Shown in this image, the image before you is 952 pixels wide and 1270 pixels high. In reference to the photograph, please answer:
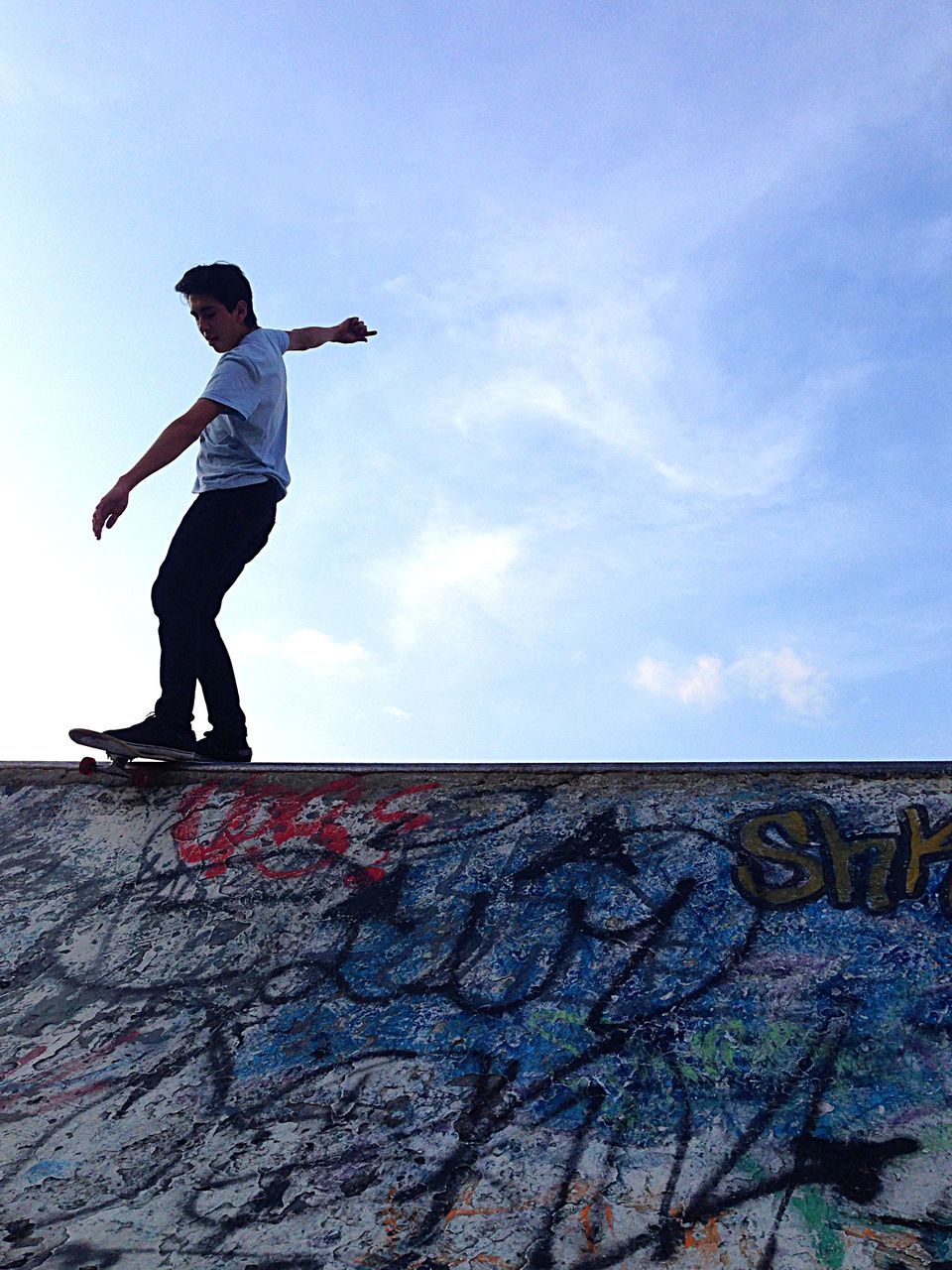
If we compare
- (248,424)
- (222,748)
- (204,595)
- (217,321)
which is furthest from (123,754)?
(217,321)

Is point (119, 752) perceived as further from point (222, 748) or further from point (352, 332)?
point (352, 332)

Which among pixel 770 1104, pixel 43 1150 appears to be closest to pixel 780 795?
pixel 770 1104

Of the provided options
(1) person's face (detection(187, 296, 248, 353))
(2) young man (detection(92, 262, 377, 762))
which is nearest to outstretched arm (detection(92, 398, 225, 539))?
(2) young man (detection(92, 262, 377, 762))

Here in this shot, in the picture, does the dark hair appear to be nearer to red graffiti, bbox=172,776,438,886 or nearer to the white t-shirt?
the white t-shirt

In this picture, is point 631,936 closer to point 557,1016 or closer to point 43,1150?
point 557,1016

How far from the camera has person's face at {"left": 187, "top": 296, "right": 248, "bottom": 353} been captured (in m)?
3.67

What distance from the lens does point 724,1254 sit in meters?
1.39

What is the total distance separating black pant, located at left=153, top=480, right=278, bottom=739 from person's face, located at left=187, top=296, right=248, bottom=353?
0.59 m

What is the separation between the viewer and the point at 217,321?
3.69 meters

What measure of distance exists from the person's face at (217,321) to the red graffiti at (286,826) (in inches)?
69.6

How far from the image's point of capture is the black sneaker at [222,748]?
11.9 feet

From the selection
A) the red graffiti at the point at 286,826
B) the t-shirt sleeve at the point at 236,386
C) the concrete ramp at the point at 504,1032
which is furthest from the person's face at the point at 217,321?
the concrete ramp at the point at 504,1032

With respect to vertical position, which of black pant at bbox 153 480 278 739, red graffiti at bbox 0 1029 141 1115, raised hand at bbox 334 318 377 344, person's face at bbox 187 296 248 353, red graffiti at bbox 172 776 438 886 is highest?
raised hand at bbox 334 318 377 344

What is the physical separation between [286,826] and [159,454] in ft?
4.61
